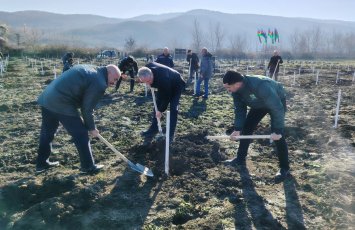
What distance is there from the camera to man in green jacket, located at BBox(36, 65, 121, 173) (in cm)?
502

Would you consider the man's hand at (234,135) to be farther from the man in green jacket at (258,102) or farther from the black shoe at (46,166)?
the black shoe at (46,166)

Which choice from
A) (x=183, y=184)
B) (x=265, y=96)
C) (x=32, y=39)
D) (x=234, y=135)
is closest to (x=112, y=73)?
(x=183, y=184)

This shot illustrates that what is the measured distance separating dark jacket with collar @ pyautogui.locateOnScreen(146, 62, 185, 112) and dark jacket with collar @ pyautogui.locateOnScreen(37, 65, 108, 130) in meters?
1.62

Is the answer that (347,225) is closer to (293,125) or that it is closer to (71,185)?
(71,185)

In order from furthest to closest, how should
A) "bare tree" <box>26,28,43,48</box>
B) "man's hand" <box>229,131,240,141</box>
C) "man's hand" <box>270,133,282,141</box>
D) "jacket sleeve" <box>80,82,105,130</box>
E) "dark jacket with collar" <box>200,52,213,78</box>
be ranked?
1. "bare tree" <box>26,28,43,48</box>
2. "dark jacket with collar" <box>200,52,213,78</box>
3. "man's hand" <box>229,131,240,141</box>
4. "man's hand" <box>270,133,282,141</box>
5. "jacket sleeve" <box>80,82,105,130</box>

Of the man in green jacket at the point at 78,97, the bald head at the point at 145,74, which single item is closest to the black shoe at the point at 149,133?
the bald head at the point at 145,74

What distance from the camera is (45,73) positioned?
2184 cm

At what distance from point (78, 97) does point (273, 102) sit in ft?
9.13

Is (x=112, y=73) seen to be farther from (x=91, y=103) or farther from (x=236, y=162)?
(x=236, y=162)

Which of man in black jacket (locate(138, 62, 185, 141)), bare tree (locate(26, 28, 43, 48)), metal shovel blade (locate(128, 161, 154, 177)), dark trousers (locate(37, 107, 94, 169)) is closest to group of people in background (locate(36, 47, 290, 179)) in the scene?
dark trousers (locate(37, 107, 94, 169))

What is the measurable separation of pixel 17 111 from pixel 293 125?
7.63 meters

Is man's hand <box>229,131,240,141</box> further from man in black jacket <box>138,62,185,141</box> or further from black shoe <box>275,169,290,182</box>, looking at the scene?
man in black jacket <box>138,62,185,141</box>

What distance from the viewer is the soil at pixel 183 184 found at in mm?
4516

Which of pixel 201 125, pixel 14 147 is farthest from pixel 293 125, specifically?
pixel 14 147
